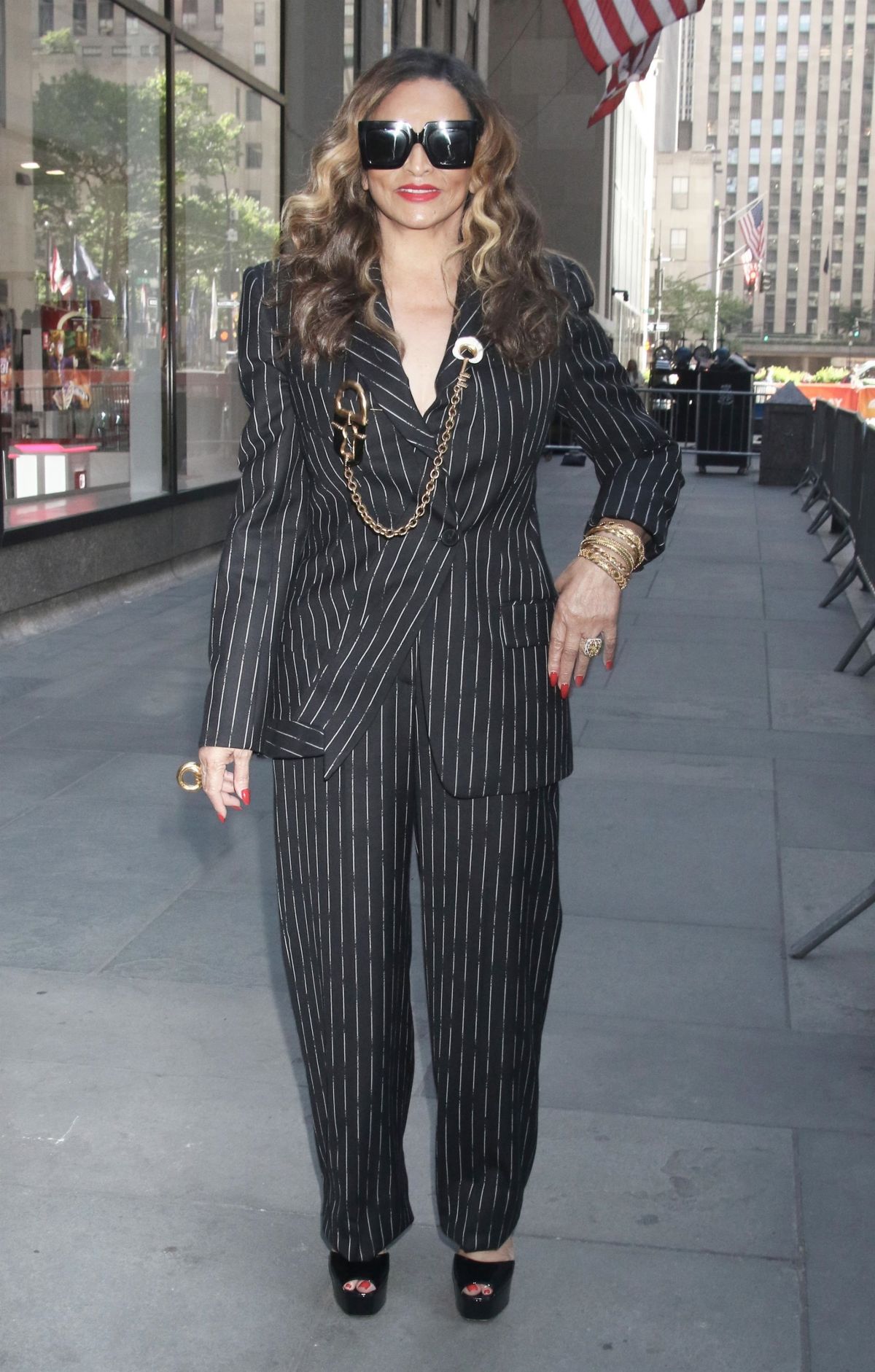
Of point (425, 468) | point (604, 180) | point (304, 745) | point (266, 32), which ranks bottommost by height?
point (304, 745)

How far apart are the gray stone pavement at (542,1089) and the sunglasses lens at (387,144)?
6.15 feet

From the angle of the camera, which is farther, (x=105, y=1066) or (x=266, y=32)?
(x=266, y=32)

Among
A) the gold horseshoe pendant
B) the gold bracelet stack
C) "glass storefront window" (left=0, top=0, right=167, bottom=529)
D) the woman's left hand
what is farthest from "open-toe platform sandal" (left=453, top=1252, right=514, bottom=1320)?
"glass storefront window" (left=0, top=0, right=167, bottom=529)

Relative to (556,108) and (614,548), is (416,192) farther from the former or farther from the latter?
(556,108)

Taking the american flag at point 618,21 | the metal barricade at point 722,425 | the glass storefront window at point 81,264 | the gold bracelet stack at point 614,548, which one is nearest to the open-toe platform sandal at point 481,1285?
the gold bracelet stack at point 614,548

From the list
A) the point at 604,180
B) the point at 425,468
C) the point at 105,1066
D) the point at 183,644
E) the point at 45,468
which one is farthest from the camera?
the point at 604,180

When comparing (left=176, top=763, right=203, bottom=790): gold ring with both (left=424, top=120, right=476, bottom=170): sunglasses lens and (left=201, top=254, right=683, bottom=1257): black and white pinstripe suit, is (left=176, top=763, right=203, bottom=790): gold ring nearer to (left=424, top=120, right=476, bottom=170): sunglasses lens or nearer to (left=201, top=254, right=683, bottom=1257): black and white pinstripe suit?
(left=201, top=254, right=683, bottom=1257): black and white pinstripe suit

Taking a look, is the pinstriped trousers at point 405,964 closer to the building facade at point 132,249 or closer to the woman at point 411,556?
the woman at point 411,556

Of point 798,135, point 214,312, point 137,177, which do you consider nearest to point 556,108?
point 214,312

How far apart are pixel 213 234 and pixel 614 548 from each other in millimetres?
11553

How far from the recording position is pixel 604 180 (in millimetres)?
39875

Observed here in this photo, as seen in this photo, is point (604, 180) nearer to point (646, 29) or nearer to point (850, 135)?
point (646, 29)

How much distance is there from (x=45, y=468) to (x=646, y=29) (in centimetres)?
749

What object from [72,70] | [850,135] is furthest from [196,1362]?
[850,135]
